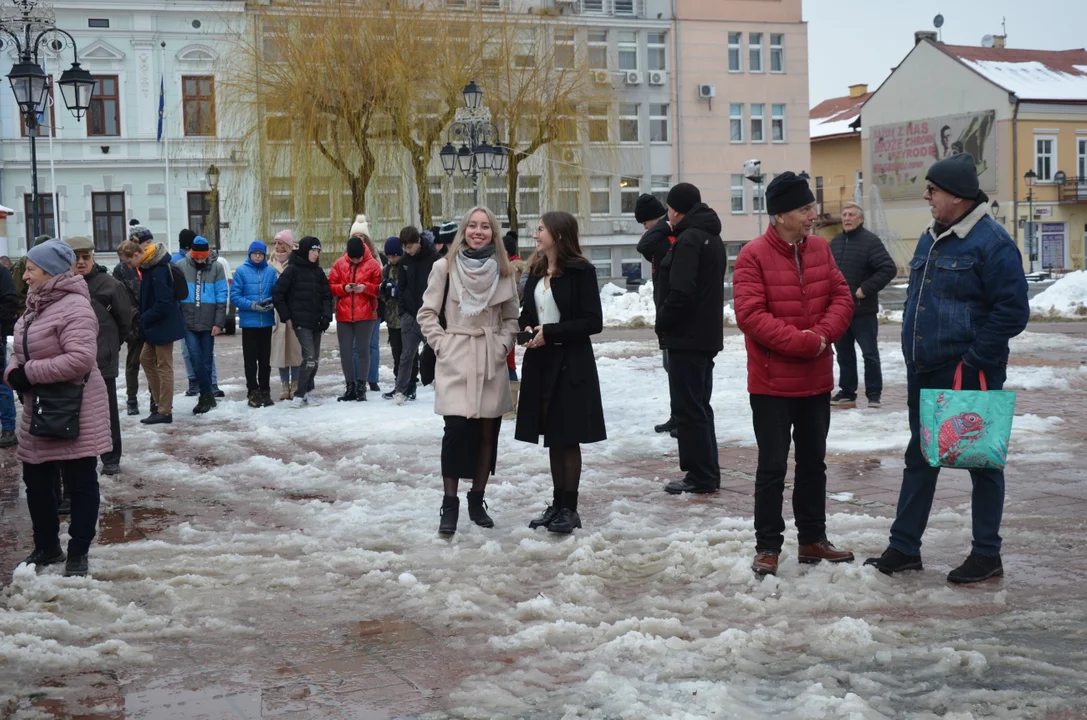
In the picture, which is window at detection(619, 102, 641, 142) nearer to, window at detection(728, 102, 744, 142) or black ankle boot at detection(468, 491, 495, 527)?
window at detection(728, 102, 744, 142)

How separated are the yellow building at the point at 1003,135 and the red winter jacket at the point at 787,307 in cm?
5011

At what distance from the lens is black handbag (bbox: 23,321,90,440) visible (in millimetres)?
6492

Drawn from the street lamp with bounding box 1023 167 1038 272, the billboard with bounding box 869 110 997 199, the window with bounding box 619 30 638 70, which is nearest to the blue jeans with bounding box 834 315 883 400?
the window with bounding box 619 30 638 70

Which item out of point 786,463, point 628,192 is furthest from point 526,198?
point 786,463

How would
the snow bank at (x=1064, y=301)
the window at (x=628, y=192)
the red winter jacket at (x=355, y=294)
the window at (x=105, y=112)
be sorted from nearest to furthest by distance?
the red winter jacket at (x=355, y=294) < the snow bank at (x=1064, y=301) < the window at (x=105, y=112) < the window at (x=628, y=192)

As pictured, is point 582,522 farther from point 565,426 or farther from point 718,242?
point 718,242

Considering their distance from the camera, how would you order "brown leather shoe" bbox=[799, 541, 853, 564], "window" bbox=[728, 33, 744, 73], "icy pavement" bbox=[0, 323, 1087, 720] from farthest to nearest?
1. "window" bbox=[728, 33, 744, 73]
2. "brown leather shoe" bbox=[799, 541, 853, 564]
3. "icy pavement" bbox=[0, 323, 1087, 720]

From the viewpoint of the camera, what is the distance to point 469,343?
7.39 metres

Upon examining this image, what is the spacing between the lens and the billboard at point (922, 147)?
57281 millimetres

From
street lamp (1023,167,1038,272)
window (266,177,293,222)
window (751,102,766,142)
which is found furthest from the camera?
street lamp (1023,167,1038,272)

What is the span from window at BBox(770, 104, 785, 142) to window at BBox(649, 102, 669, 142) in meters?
4.85

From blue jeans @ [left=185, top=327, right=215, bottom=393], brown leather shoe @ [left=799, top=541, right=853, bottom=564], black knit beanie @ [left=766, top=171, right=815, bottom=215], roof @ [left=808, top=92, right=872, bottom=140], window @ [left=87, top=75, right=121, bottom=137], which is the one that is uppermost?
roof @ [left=808, top=92, right=872, bottom=140]

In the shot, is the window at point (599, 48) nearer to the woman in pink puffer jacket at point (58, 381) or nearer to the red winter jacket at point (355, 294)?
the red winter jacket at point (355, 294)

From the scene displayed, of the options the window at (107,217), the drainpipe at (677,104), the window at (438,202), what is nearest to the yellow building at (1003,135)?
the drainpipe at (677,104)
